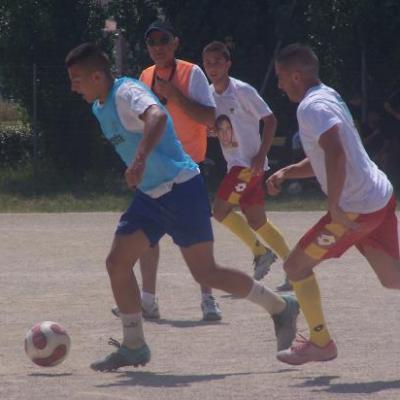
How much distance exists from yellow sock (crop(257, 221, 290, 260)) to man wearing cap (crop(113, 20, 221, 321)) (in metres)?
0.93

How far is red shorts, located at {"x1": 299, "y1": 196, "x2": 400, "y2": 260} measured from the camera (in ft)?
21.3

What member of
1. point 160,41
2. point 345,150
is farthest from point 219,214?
point 345,150

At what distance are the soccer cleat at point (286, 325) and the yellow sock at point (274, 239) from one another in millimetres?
2050

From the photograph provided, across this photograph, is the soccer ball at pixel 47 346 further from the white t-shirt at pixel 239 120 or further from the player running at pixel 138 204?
the white t-shirt at pixel 239 120

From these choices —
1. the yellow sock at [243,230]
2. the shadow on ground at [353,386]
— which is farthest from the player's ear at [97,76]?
the yellow sock at [243,230]

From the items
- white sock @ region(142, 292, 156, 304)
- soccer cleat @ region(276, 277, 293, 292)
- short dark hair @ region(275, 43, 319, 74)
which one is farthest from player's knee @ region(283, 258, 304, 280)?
soccer cleat @ region(276, 277, 293, 292)

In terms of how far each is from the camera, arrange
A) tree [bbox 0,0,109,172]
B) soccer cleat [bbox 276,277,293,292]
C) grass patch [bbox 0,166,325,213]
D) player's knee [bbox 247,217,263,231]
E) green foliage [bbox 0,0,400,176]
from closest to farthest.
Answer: player's knee [bbox 247,217,263,231]
soccer cleat [bbox 276,277,293,292]
grass patch [bbox 0,166,325,213]
green foliage [bbox 0,0,400,176]
tree [bbox 0,0,109,172]

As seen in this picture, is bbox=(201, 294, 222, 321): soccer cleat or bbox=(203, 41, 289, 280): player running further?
bbox=(203, 41, 289, 280): player running

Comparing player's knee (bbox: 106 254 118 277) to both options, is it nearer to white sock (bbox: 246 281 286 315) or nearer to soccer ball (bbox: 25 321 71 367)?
soccer ball (bbox: 25 321 71 367)

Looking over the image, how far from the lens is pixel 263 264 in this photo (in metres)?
9.50

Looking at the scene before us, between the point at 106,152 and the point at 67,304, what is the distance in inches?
443

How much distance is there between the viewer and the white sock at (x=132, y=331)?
6926 mm

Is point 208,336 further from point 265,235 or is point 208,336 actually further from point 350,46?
point 350,46

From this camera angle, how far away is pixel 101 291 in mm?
9758
